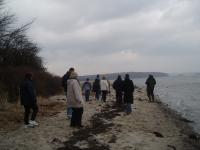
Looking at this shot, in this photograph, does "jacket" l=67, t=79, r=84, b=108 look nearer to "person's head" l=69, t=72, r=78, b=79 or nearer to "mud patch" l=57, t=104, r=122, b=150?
"person's head" l=69, t=72, r=78, b=79

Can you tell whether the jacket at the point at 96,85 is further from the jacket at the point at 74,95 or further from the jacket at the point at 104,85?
the jacket at the point at 74,95

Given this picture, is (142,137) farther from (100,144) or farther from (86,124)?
(86,124)

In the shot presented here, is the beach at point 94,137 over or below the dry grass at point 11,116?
below

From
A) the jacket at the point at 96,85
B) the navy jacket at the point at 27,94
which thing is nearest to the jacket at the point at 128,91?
the navy jacket at the point at 27,94

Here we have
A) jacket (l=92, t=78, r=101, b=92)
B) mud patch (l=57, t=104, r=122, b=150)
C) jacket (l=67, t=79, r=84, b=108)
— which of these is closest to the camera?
mud patch (l=57, t=104, r=122, b=150)

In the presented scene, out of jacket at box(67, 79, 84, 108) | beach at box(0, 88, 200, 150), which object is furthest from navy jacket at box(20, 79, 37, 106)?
jacket at box(67, 79, 84, 108)

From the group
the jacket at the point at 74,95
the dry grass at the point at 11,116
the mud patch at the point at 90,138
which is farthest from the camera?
the dry grass at the point at 11,116

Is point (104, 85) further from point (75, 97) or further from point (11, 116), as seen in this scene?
point (75, 97)

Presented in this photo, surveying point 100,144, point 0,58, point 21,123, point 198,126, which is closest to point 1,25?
point 0,58

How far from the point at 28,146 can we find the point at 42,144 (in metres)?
0.41

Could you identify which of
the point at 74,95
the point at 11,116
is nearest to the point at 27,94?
the point at 74,95

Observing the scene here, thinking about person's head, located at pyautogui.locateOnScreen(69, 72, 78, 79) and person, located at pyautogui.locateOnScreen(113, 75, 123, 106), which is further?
person, located at pyautogui.locateOnScreen(113, 75, 123, 106)

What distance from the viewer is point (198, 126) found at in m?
18.4

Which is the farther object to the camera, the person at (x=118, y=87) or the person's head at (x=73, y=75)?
the person at (x=118, y=87)
